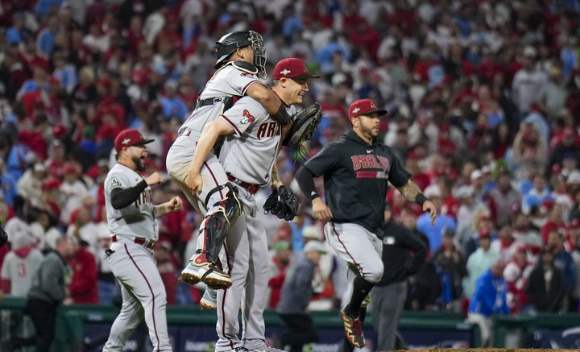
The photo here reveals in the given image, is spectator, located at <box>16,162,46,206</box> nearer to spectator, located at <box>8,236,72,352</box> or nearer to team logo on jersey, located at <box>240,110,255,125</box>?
spectator, located at <box>8,236,72,352</box>

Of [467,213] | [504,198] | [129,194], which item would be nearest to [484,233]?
[467,213]

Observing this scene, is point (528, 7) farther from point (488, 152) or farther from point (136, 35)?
point (136, 35)

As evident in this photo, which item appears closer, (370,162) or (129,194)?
(129,194)

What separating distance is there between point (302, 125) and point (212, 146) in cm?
83

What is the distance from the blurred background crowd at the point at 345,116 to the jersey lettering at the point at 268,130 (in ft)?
17.8

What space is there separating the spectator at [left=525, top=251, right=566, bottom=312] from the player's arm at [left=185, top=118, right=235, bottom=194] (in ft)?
24.7

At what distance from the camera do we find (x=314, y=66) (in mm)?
20703

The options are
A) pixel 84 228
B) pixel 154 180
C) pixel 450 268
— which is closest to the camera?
pixel 154 180

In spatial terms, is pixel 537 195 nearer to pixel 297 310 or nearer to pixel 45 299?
pixel 297 310

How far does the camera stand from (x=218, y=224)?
24.6 feet

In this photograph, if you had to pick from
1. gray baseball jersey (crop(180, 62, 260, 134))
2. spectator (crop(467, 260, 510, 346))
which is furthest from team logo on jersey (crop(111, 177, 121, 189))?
spectator (crop(467, 260, 510, 346))

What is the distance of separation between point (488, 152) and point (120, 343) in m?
10.4

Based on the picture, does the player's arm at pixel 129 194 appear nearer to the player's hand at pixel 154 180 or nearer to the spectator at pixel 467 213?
the player's hand at pixel 154 180

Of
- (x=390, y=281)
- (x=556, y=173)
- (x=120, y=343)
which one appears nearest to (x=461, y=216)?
(x=556, y=173)
